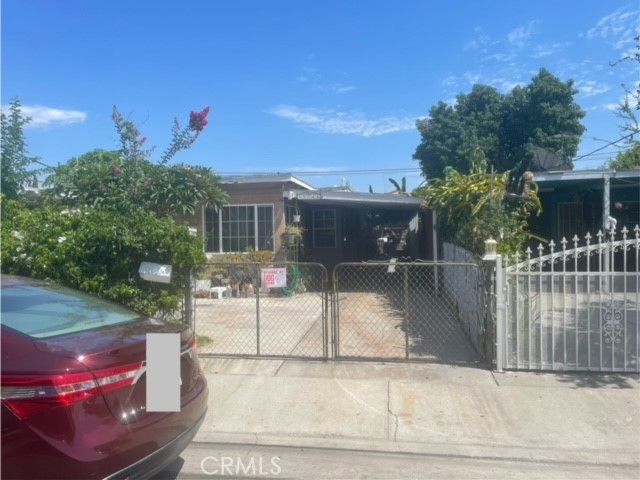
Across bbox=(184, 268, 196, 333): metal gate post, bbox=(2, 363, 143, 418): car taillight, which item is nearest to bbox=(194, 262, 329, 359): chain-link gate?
bbox=(184, 268, 196, 333): metal gate post

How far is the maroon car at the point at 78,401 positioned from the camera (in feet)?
8.56

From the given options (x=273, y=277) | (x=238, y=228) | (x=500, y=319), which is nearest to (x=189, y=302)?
(x=273, y=277)

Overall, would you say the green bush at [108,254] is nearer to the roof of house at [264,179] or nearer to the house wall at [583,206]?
the roof of house at [264,179]

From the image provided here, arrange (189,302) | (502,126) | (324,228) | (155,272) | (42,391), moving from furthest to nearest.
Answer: (502,126), (324,228), (189,302), (155,272), (42,391)

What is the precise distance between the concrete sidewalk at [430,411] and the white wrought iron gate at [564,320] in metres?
0.21

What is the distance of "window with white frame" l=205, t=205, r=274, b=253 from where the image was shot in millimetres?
14328

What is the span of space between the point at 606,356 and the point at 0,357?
6.02m

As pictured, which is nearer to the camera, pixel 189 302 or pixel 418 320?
pixel 189 302

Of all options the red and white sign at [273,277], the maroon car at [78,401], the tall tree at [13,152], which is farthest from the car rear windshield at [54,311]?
the tall tree at [13,152]

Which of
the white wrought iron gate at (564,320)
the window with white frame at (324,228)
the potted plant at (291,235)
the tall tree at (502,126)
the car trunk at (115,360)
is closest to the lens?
the car trunk at (115,360)

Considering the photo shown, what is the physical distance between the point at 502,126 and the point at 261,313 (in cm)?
2055

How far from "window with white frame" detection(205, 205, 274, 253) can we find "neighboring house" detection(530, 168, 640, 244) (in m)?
7.02

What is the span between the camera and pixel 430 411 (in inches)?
202

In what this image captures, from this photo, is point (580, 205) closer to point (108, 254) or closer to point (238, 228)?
point (238, 228)
